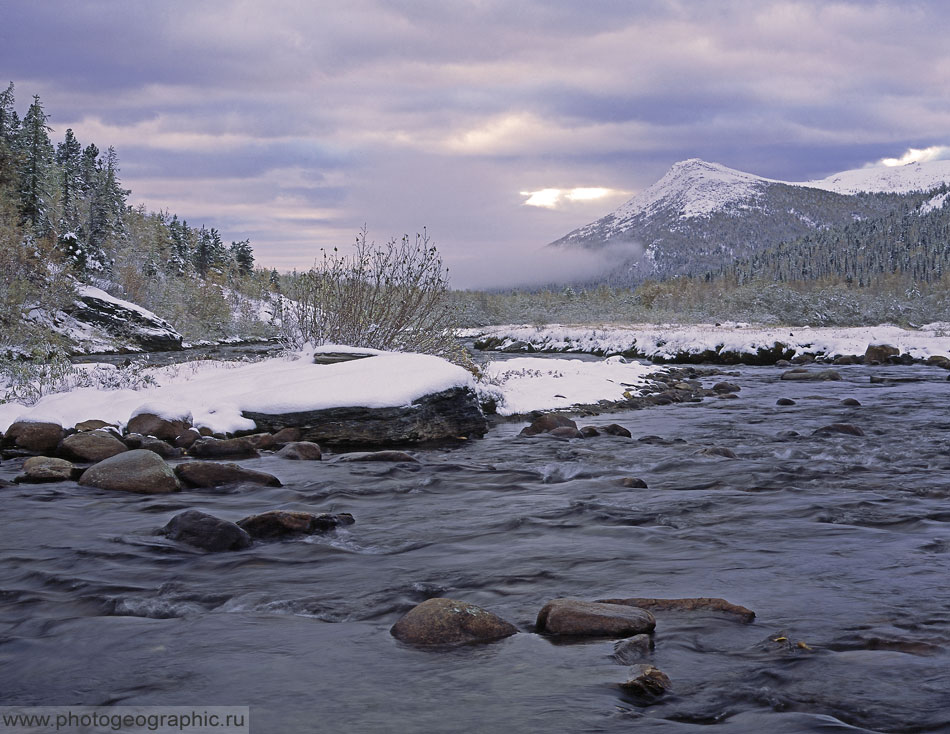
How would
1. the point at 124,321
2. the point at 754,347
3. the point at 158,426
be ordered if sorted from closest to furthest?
the point at 158,426 → the point at 754,347 → the point at 124,321

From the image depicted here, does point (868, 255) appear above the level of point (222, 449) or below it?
above

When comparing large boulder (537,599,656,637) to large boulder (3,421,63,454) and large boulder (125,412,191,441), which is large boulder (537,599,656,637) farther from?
large boulder (3,421,63,454)

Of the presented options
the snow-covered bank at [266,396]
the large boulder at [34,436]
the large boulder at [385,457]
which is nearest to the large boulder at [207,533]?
the large boulder at [385,457]

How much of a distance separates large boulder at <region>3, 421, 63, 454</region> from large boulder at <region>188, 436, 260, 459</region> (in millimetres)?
1849

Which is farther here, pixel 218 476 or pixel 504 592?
pixel 218 476

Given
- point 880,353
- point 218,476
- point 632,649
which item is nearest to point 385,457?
point 218,476

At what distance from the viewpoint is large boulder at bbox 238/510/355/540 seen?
18.8 feet

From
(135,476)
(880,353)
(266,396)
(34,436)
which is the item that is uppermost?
(880,353)

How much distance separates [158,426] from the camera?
10.1 meters

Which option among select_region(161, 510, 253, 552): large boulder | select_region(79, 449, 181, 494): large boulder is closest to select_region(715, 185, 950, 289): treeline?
select_region(79, 449, 181, 494): large boulder

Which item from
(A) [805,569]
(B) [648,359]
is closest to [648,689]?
(A) [805,569]

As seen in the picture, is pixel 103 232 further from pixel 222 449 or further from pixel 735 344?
pixel 222 449

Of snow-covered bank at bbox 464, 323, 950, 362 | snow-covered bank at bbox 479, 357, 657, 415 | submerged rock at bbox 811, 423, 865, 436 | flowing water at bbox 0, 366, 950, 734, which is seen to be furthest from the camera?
snow-covered bank at bbox 464, 323, 950, 362

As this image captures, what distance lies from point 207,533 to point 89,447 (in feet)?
15.0
